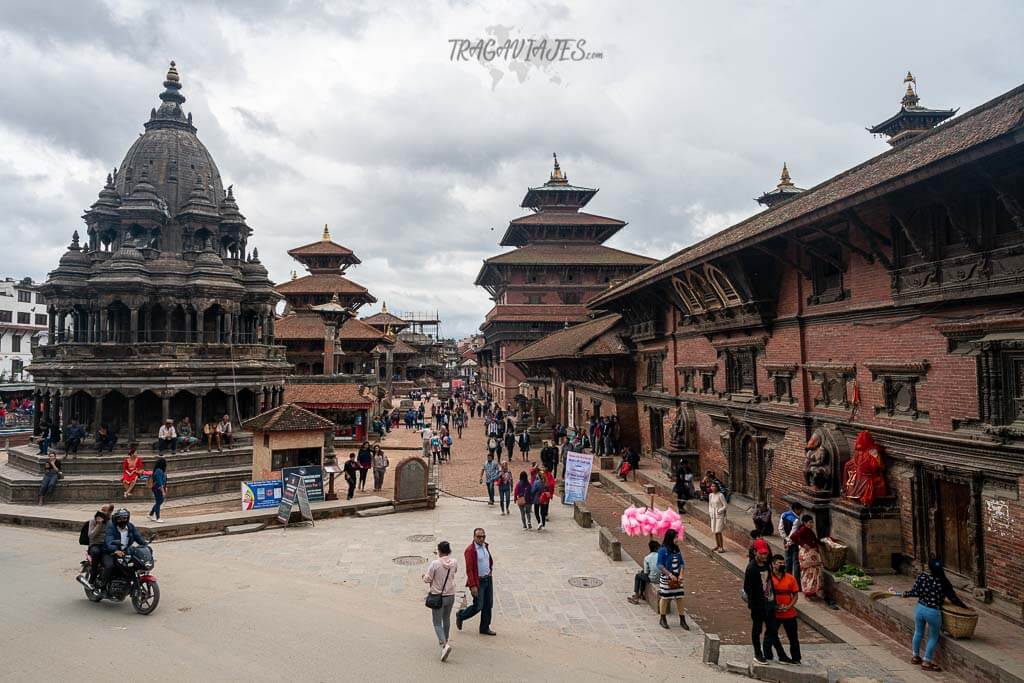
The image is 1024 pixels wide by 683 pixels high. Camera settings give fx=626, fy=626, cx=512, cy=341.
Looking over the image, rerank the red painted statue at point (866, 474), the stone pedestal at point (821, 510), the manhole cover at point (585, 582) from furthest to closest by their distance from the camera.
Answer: the manhole cover at point (585, 582) → the stone pedestal at point (821, 510) → the red painted statue at point (866, 474)

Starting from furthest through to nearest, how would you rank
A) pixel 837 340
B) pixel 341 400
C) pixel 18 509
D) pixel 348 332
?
pixel 348 332, pixel 341 400, pixel 18 509, pixel 837 340

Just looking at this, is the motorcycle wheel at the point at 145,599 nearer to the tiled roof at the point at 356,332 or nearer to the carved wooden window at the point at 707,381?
the carved wooden window at the point at 707,381

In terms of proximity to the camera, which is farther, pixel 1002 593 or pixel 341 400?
pixel 341 400

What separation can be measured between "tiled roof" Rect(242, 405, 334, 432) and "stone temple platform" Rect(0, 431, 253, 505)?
13.9 feet

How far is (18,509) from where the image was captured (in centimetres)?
1819

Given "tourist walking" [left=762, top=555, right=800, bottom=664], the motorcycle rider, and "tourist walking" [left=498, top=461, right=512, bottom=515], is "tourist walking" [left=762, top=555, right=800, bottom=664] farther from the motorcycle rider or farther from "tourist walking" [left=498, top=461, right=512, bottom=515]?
"tourist walking" [left=498, top=461, right=512, bottom=515]

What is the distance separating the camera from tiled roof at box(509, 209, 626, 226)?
170ft

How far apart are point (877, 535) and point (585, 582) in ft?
16.1

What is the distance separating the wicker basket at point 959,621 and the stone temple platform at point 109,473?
20.8 metres

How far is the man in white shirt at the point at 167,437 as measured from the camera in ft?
72.2

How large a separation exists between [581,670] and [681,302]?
1305cm

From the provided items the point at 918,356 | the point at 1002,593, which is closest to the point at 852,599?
the point at 1002,593

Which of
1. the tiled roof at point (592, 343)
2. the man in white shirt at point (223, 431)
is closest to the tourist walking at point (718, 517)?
the tiled roof at point (592, 343)

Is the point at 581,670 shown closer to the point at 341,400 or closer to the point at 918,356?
the point at 918,356
